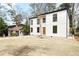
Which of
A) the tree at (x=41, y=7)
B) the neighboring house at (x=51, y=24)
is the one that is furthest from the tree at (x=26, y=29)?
the tree at (x=41, y=7)

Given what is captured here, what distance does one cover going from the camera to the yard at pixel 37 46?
251 centimetres

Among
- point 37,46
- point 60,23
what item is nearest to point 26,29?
point 37,46

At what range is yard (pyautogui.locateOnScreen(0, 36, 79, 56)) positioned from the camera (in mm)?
Answer: 2506

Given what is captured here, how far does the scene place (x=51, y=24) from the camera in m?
2.57

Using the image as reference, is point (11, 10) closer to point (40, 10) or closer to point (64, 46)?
point (40, 10)

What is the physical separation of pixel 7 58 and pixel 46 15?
27.6 inches

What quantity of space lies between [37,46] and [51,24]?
32 cm

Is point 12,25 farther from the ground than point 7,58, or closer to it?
farther from the ground

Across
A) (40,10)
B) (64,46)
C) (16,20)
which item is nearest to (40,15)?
(40,10)

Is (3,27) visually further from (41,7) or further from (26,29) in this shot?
(41,7)

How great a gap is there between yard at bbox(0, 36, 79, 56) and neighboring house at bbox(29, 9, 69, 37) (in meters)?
0.08

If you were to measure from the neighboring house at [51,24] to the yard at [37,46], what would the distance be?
76 millimetres

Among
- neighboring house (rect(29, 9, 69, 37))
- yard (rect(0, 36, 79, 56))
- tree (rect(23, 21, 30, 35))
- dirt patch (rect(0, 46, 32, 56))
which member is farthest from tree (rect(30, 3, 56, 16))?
dirt patch (rect(0, 46, 32, 56))

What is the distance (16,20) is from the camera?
255 cm
